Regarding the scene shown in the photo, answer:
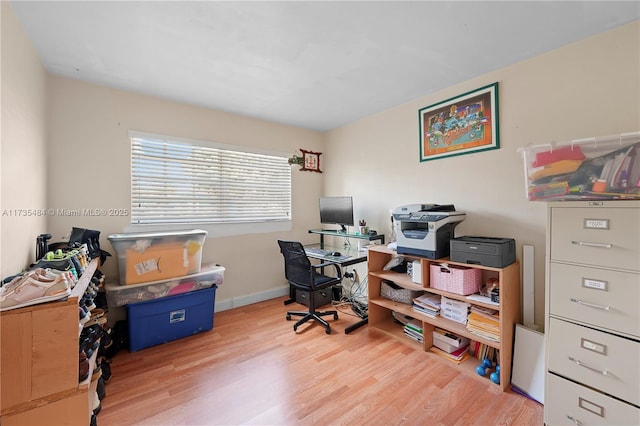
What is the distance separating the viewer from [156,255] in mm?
2367

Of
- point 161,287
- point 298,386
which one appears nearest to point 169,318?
point 161,287

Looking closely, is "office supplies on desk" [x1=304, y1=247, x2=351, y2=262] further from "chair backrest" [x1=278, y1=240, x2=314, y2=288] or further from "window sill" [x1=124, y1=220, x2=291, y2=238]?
"window sill" [x1=124, y1=220, x2=291, y2=238]

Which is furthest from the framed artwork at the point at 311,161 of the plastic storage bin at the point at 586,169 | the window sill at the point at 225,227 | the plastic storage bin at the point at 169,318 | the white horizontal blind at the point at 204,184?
the plastic storage bin at the point at 586,169

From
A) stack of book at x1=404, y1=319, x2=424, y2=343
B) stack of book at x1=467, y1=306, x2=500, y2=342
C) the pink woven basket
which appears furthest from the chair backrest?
stack of book at x1=467, y1=306, x2=500, y2=342

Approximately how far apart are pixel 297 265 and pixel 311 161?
5.80 feet

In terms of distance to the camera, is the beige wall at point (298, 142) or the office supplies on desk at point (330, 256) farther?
the office supplies on desk at point (330, 256)

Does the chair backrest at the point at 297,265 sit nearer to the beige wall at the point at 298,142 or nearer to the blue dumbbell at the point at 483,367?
the beige wall at the point at 298,142

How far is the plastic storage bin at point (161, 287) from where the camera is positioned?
2.22 m

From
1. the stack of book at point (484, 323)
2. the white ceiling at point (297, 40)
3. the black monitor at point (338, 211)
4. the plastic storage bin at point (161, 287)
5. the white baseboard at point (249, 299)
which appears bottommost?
the white baseboard at point (249, 299)

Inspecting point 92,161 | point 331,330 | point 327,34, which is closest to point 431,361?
point 331,330

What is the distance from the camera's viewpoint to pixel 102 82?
237cm

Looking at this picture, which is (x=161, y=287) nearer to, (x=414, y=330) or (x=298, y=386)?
(x=298, y=386)

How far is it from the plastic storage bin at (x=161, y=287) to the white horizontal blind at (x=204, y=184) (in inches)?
26.6

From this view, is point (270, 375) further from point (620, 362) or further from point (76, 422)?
point (620, 362)
